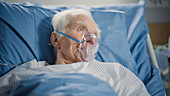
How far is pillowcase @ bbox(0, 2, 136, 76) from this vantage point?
124cm

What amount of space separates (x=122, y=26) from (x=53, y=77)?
0.99m

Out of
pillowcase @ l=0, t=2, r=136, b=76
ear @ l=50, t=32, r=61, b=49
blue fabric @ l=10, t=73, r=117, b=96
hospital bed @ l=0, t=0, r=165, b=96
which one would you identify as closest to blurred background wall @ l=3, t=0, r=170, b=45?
hospital bed @ l=0, t=0, r=165, b=96

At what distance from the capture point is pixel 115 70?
3.84ft

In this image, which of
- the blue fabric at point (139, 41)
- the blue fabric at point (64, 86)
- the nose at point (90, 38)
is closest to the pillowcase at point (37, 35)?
the blue fabric at point (139, 41)

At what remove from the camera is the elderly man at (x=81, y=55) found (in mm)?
1121

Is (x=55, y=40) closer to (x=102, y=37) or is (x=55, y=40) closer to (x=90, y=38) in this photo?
(x=90, y=38)

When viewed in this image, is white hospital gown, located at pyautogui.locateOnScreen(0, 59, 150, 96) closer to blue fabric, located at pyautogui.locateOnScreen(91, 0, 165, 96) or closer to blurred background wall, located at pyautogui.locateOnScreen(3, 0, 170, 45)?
blue fabric, located at pyautogui.locateOnScreen(91, 0, 165, 96)

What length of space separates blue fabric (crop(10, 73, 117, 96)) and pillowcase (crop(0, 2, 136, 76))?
478mm

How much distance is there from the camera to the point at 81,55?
4.04ft

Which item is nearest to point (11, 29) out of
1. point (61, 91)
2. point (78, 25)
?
point (78, 25)

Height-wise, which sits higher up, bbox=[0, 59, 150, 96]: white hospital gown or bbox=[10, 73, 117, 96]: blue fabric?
bbox=[10, 73, 117, 96]: blue fabric

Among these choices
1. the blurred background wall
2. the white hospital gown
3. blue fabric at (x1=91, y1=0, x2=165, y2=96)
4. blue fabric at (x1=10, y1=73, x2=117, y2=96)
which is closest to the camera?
blue fabric at (x1=10, y1=73, x2=117, y2=96)

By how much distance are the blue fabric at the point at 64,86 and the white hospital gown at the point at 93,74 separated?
201 mm

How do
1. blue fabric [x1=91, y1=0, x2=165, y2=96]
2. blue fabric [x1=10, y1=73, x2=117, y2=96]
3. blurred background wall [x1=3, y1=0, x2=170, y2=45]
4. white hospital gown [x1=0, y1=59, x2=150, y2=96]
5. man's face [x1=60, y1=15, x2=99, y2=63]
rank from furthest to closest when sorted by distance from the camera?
blurred background wall [x1=3, y1=0, x2=170, y2=45], blue fabric [x1=91, y1=0, x2=165, y2=96], man's face [x1=60, y1=15, x2=99, y2=63], white hospital gown [x1=0, y1=59, x2=150, y2=96], blue fabric [x1=10, y1=73, x2=117, y2=96]
